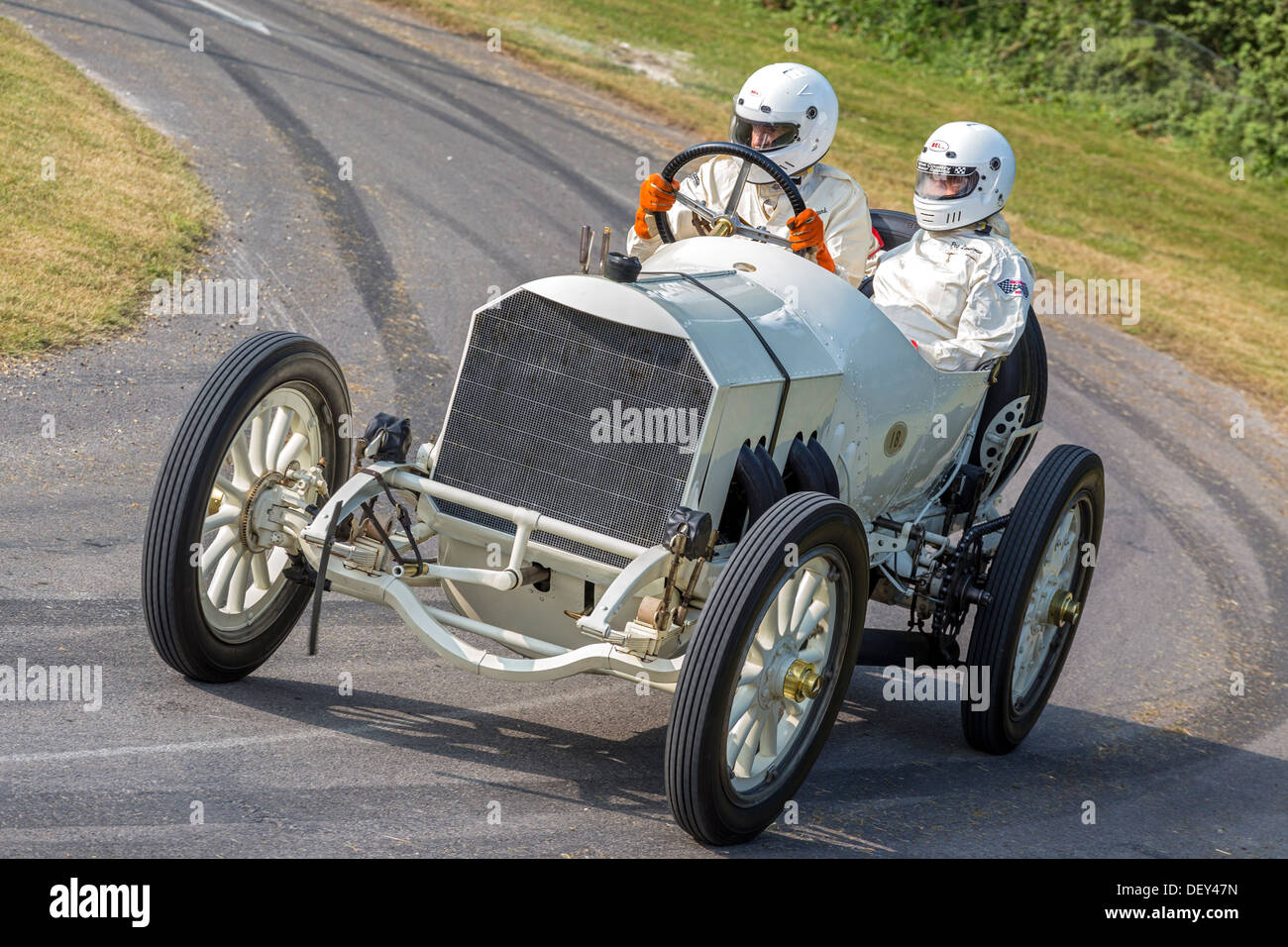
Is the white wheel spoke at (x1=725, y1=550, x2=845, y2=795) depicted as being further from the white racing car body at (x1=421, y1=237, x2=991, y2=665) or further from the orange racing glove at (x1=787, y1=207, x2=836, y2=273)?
the orange racing glove at (x1=787, y1=207, x2=836, y2=273)

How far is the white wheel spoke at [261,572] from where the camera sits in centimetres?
516

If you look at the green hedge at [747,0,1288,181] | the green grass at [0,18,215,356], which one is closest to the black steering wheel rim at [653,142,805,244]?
the green grass at [0,18,215,356]

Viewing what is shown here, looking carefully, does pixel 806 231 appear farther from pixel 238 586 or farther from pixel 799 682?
pixel 238 586

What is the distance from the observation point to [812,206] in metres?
6.72

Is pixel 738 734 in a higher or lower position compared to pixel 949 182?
lower

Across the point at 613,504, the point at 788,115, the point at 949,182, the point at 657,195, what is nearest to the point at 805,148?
the point at 788,115

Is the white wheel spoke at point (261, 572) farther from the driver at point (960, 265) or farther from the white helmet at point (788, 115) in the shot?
the white helmet at point (788, 115)

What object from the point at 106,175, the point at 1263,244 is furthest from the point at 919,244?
the point at 1263,244

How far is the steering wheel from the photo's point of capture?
5309mm

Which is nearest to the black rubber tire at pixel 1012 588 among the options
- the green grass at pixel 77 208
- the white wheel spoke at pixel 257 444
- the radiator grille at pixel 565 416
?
the radiator grille at pixel 565 416

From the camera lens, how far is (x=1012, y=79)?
25.5 meters

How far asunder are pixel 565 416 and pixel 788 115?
2.59 meters

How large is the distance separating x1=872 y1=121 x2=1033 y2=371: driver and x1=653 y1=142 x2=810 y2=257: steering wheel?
0.68 m
